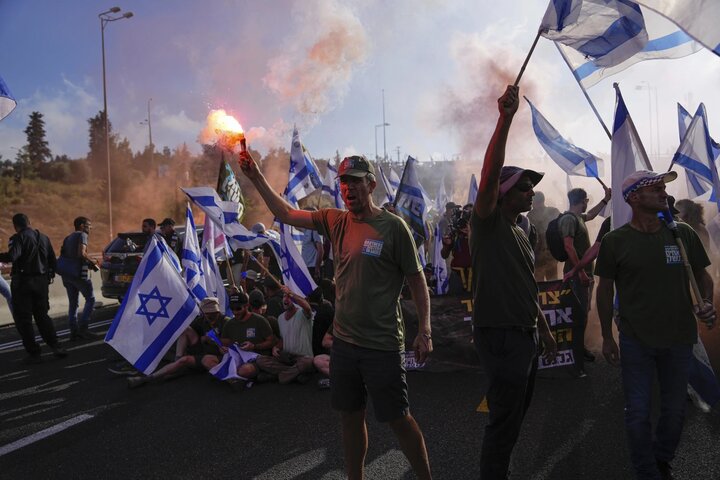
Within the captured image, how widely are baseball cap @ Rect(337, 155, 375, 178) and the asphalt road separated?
79.7 inches

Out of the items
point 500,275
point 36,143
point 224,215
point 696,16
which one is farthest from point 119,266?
point 36,143

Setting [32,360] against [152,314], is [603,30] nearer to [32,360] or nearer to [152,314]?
[152,314]

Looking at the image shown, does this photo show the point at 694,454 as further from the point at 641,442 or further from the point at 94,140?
the point at 94,140

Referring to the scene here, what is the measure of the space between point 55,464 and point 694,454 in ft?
15.1

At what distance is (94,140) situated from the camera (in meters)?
58.3

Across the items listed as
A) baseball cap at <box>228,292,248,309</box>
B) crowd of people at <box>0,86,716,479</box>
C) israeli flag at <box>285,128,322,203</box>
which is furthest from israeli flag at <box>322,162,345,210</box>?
crowd of people at <box>0,86,716,479</box>

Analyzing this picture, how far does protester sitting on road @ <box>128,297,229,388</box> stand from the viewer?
6008 mm

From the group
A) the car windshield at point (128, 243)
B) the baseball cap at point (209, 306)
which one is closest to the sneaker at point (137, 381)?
the baseball cap at point (209, 306)

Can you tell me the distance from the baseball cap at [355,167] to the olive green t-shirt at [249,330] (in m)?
3.97

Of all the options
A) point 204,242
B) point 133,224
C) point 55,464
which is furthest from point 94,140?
point 55,464

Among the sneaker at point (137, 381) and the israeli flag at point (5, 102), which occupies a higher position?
the israeli flag at point (5, 102)

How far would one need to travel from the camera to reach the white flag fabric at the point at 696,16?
2.86 meters

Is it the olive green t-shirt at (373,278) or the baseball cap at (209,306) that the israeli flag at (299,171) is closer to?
the baseball cap at (209,306)

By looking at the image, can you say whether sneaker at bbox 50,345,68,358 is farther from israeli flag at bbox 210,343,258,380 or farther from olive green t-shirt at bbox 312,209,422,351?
olive green t-shirt at bbox 312,209,422,351
